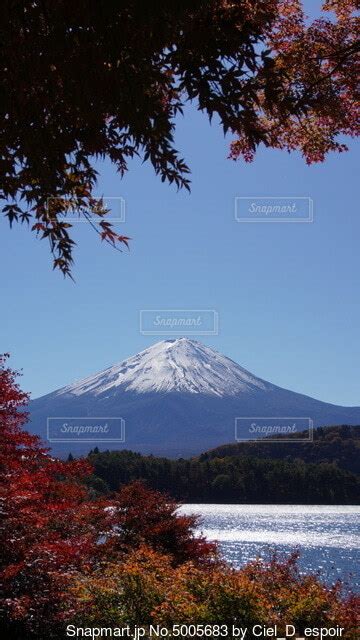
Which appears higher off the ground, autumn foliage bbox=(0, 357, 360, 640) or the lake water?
autumn foliage bbox=(0, 357, 360, 640)

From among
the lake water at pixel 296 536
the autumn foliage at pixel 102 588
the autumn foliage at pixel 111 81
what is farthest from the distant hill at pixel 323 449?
the autumn foliage at pixel 111 81

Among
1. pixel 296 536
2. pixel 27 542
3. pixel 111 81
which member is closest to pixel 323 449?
pixel 296 536

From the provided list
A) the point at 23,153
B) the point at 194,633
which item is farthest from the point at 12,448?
the point at 23,153

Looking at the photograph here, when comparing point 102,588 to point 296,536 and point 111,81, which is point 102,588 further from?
point 296,536

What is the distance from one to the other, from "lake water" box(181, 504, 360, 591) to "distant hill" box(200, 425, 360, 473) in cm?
1152

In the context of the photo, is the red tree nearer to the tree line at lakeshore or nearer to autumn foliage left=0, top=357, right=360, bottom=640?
autumn foliage left=0, top=357, right=360, bottom=640

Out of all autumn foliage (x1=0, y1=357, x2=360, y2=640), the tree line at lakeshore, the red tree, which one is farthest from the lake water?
autumn foliage (x1=0, y1=357, x2=360, y2=640)

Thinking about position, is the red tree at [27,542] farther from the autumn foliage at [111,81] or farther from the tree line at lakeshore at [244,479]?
the tree line at lakeshore at [244,479]

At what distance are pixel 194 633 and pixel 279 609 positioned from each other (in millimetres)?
1226

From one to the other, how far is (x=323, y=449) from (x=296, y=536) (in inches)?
2500

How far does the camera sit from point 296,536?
299ft

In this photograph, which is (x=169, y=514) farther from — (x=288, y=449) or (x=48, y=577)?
(x=288, y=449)

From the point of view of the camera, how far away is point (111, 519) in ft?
62.6

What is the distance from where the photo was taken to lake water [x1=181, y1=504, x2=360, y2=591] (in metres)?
59.2
